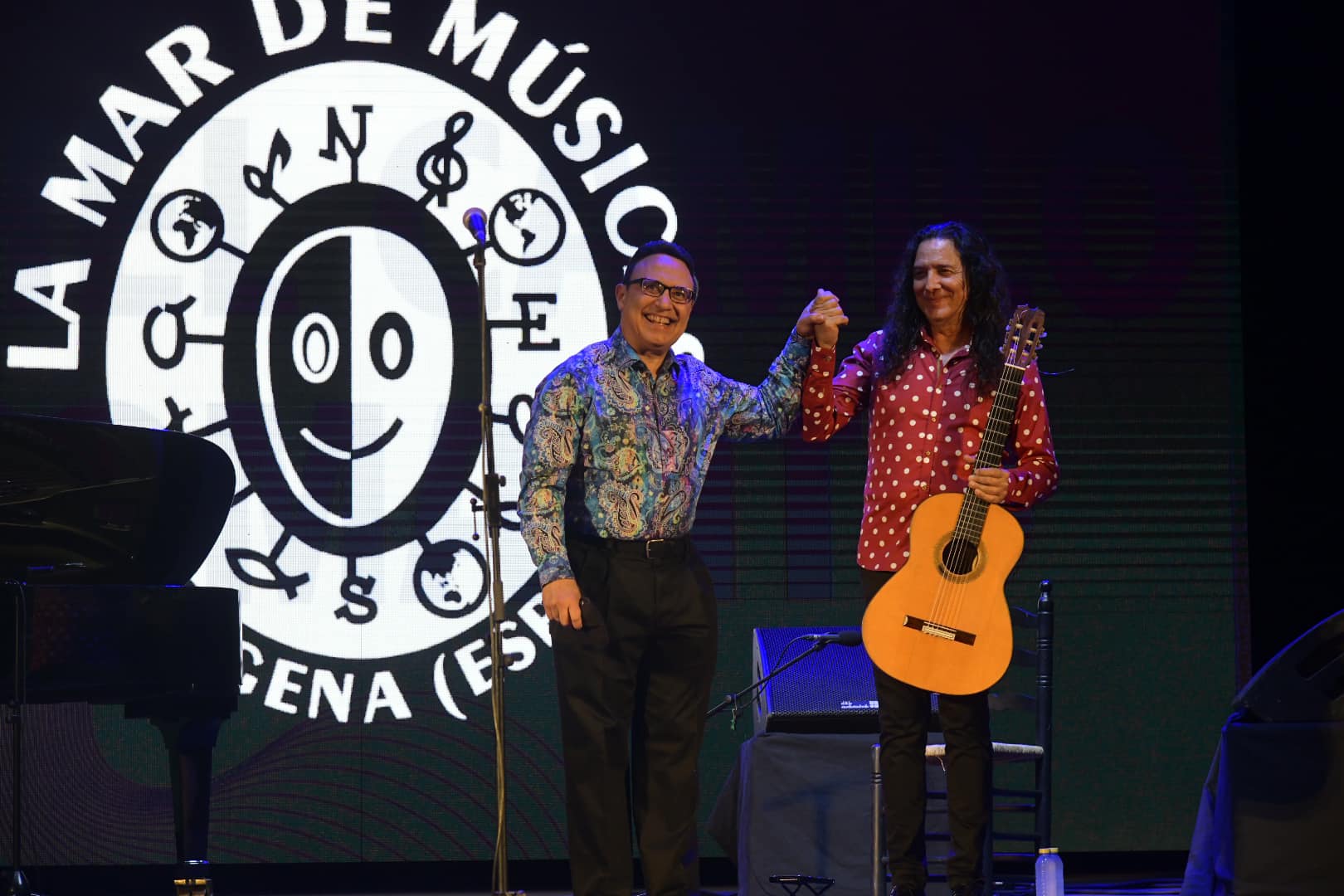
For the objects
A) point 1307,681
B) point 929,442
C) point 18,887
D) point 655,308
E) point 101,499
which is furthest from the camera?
point 101,499

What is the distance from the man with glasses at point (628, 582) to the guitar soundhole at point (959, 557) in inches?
22.9

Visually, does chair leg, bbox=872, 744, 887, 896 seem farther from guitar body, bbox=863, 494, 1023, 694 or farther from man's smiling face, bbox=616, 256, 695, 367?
man's smiling face, bbox=616, 256, 695, 367

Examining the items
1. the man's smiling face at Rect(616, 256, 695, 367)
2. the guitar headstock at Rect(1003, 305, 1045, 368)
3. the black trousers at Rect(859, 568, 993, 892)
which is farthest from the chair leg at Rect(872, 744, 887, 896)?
the man's smiling face at Rect(616, 256, 695, 367)

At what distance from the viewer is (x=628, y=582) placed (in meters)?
3.38

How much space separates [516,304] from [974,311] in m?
2.20

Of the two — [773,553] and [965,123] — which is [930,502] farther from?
[965,123]

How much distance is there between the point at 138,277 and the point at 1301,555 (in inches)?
170

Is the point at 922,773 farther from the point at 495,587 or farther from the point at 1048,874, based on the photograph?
the point at 495,587

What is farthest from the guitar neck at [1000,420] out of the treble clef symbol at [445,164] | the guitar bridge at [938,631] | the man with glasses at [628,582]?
the treble clef symbol at [445,164]

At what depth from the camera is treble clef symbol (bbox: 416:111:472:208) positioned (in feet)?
17.1

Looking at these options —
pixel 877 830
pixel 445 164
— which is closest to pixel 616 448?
pixel 877 830

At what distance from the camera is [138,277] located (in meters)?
5.14

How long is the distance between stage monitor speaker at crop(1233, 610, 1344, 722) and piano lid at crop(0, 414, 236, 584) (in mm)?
2996

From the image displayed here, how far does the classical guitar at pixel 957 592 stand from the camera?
318cm
